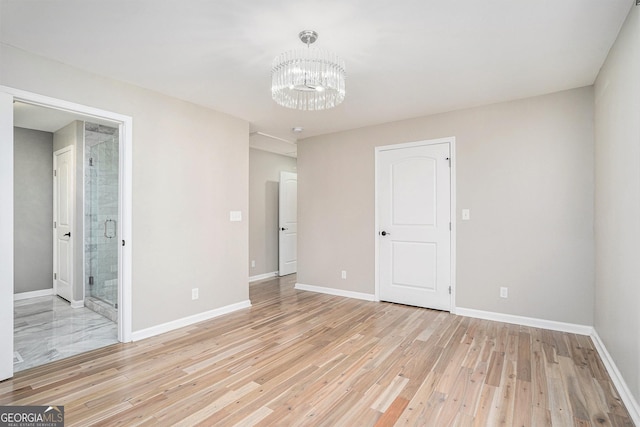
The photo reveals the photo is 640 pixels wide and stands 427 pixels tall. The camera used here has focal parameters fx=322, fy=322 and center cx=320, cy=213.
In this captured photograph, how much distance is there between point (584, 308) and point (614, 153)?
5.48 feet

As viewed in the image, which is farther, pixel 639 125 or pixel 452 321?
pixel 452 321

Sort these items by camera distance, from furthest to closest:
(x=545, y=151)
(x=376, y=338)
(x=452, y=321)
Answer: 1. (x=452, y=321)
2. (x=545, y=151)
3. (x=376, y=338)

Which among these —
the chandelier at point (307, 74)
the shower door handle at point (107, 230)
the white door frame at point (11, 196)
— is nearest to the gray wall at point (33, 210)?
the shower door handle at point (107, 230)

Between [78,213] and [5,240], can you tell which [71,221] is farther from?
[5,240]

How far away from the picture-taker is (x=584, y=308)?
3.21 meters

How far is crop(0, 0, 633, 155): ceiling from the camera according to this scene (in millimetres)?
1993

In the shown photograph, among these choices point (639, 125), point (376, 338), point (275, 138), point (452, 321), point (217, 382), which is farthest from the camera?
point (275, 138)

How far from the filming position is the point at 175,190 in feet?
11.4

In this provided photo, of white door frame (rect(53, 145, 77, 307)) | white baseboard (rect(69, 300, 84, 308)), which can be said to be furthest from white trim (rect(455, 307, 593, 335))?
white door frame (rect(53, 145, 77, 307))

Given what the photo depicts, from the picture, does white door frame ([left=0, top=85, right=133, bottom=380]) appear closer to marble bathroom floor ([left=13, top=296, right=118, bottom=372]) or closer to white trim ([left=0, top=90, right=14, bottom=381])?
white trim ([left=0, top=90, right=14, bottom=381])

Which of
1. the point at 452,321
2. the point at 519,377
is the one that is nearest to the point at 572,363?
the point at 519,377

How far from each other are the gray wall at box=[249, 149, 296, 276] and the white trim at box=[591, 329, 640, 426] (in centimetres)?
481

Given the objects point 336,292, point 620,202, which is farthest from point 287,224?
point 620,202

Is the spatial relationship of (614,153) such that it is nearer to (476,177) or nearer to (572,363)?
(476,177)
